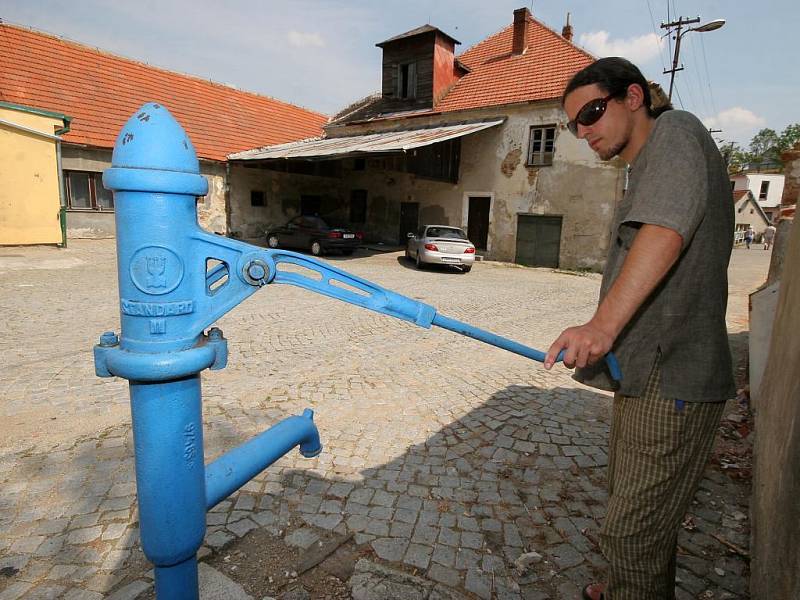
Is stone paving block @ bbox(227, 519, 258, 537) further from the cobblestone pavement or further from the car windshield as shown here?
the car windshield

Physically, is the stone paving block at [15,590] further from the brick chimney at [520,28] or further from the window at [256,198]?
the brick chimney at [520,28]

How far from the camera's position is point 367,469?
9.31ft

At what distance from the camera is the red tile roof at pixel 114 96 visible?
1539 centimetres

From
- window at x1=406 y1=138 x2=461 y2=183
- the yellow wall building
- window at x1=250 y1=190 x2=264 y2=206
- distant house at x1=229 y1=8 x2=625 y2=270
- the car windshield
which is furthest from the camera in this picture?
window at x1=250 y1=190 x2=264 y2=206

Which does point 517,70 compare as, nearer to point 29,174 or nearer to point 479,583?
point 29,174

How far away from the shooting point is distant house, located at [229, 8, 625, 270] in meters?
14.6

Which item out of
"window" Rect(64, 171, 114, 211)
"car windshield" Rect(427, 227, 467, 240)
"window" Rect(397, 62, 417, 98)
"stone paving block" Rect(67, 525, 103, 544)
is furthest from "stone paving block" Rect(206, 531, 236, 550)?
"window" Rect(397, 62, 417, 98)

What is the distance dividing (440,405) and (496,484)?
117 cm

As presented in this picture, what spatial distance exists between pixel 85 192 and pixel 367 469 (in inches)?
675

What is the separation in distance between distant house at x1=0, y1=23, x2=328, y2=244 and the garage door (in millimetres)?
11096

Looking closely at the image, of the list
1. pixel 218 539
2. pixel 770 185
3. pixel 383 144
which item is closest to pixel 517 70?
pixel 383 144

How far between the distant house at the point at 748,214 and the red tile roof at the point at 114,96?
4382 centimetres

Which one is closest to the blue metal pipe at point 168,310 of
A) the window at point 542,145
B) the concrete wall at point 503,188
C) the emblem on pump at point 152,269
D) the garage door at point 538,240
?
the emblem on pump at point 152,269

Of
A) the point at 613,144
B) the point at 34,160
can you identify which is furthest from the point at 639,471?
the point at 34,160
